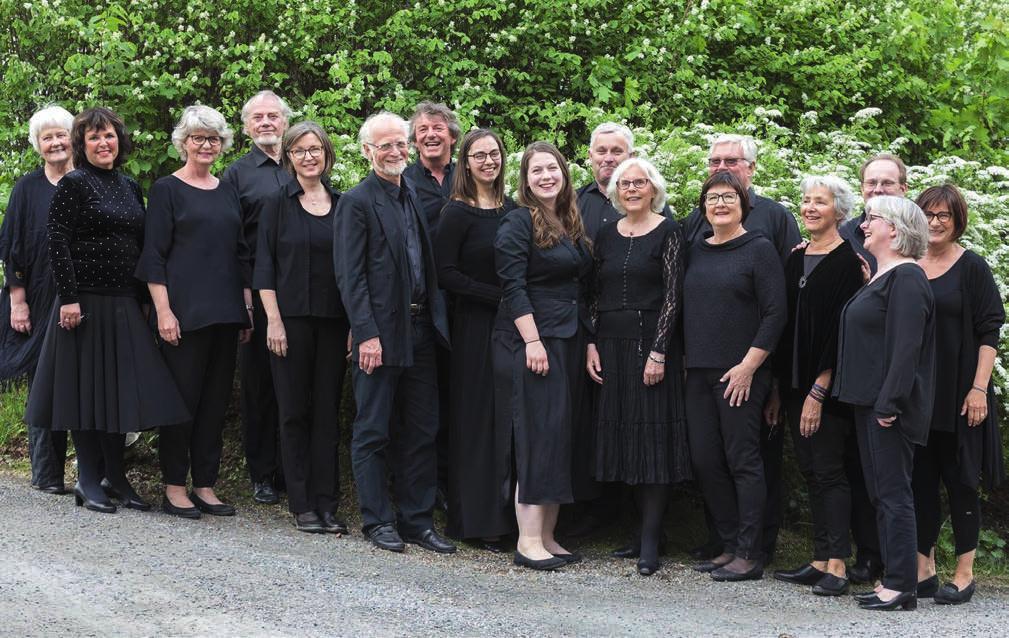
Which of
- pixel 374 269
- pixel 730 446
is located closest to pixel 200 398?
pixel 374 269

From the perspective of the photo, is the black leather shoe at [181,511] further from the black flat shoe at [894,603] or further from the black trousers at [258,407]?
the black flat shoe at [894,603]

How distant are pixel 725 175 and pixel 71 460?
476 centimetres

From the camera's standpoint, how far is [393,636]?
511cm

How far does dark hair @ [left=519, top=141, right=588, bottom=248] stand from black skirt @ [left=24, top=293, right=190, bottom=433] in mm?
2159

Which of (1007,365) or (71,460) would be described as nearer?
(1007,365)

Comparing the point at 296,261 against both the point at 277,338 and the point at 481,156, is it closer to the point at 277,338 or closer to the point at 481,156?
the point at 277,338

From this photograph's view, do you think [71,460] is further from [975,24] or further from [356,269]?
[975,24]

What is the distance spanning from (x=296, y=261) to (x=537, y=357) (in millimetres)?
1400

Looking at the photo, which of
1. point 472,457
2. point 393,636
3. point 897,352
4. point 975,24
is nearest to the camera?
point 393,636

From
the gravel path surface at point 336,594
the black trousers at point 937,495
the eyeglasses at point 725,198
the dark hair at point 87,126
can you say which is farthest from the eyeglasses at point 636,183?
the dark hair at point 87,126

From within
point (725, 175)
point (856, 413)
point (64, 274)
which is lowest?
point (856, 413)

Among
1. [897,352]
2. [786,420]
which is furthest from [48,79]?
[897,352]

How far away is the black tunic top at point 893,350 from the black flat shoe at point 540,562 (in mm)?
1685

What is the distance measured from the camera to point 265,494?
7.43 meters
